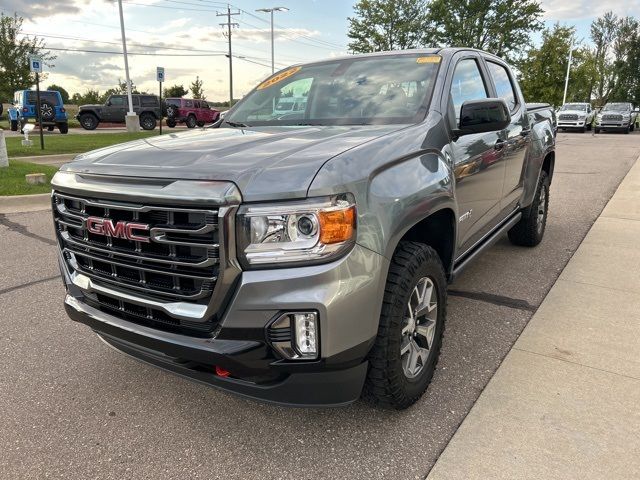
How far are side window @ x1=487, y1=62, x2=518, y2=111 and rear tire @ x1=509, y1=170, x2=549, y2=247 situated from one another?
103cm

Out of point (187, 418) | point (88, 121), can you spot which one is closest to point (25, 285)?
point (187, 418)

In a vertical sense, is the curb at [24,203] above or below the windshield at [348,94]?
below

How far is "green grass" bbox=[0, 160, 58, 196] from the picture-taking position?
26.1 feet

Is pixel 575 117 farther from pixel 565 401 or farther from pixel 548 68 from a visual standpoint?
pixel 565 401

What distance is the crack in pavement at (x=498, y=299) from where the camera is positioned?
3.84 meters

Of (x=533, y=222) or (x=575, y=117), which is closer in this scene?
(x=533, y=222)

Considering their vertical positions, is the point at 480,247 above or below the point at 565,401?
above

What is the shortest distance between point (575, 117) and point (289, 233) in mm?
31479

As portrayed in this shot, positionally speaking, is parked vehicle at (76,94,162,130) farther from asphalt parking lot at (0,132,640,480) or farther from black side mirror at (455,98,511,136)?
black side mirror at (455,98,511,136)

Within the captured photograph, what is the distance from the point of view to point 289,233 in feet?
6.18

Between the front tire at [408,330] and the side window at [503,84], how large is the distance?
7.61 ft

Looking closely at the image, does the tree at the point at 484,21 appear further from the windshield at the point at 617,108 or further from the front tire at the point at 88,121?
the front tire at the point at 88,121

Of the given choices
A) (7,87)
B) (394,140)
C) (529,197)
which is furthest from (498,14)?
(394,140)

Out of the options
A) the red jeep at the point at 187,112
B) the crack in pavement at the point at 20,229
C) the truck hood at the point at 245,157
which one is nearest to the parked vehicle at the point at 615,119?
the red jeep at the point at 187,112
